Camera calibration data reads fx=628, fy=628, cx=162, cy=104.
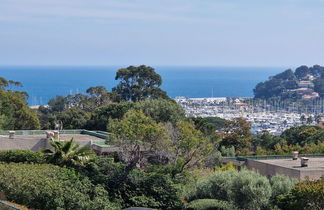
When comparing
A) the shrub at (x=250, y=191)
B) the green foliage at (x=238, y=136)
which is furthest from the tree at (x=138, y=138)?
the green foliage at (x=238, y=136)

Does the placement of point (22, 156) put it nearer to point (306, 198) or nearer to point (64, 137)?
point (64, 137)

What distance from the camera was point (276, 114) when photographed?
18788 cm

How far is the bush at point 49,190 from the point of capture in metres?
19.6

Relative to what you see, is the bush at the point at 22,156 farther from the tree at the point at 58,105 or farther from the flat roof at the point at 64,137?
the tree at the point at 58,105

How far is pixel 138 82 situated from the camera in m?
72.0

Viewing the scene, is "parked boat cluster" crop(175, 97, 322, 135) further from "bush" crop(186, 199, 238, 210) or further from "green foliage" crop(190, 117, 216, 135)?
"bush" crop(186, 199, 238, 210)

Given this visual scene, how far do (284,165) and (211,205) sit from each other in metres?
6.92

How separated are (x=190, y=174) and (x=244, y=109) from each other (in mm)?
169753

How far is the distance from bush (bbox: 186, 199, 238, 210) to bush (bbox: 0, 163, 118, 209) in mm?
2750

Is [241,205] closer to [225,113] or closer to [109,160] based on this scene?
[109,160]

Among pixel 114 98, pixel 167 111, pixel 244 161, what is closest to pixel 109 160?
pixel 244 161

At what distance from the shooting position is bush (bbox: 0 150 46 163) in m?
24.4

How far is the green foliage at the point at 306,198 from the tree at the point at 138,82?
4955cm

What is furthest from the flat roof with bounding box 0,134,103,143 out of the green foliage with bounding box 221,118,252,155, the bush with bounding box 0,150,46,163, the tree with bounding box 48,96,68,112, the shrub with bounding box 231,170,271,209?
the tree with bounding box 48,96,68,112
